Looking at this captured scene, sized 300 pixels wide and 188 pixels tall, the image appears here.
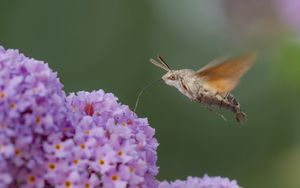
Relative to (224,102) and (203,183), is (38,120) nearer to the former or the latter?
(203,183)

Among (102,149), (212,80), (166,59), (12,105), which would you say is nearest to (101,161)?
(102,149)

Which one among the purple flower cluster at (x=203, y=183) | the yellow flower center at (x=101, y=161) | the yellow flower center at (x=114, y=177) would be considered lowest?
the yellow flower center at (x=114, y=177)

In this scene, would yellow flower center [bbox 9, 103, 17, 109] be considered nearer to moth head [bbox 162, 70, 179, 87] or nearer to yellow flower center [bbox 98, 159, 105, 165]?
yellow flower center [bbox 98, 159, 105, 165]

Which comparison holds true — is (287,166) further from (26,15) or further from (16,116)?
(26,15)

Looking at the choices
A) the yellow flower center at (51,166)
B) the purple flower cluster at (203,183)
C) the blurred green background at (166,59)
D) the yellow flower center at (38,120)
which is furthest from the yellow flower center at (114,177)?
the blurred green background at (166,59)

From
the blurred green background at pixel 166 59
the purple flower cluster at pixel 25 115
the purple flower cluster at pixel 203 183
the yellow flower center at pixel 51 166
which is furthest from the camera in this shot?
the blurred green background at pixel 166 59

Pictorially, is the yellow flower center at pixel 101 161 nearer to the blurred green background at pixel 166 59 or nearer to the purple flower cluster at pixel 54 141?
the purple flower cluster at pixel 54 141

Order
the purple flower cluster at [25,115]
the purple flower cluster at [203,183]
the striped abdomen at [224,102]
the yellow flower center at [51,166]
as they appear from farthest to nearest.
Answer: the striped abdomen at [224,102] → the purple flower cluster at [203,183] → the yellow flower center at [51,166] → the purple flower cluster at [25,115]

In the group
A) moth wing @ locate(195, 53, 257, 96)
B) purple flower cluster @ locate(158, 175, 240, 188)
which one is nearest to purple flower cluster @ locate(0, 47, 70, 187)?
purple flower cluster @ locate(158, 175, 240, 188)
